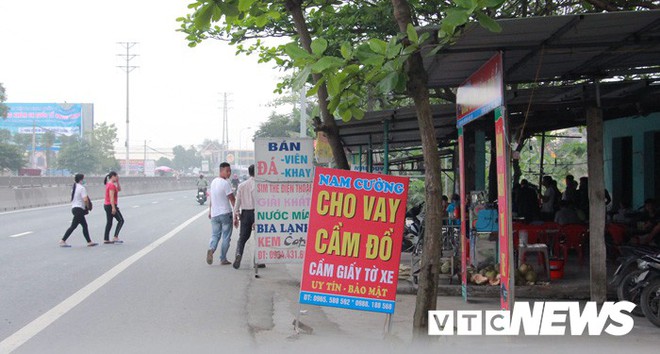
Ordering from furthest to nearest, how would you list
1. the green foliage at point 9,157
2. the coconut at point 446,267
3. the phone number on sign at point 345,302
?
1. the green foliage at point 9,157
2. the coconut at point 446,267
3. the phone number on sign at point 345,302

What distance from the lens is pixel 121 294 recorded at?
9.98 metres

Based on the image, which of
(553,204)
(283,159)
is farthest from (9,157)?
(283,159)

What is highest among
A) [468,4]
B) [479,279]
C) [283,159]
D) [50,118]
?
[50,118]

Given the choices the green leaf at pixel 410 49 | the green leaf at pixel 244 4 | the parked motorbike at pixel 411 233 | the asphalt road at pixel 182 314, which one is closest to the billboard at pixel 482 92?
the green leaf at pixel 410 49

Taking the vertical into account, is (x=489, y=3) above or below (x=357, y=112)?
above

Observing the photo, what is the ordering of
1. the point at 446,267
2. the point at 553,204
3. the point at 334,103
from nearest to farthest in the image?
1. the point at 334,103
2. the point at 446,267
3. the point at 553,204

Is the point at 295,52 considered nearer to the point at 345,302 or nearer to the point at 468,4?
the point at 468,4

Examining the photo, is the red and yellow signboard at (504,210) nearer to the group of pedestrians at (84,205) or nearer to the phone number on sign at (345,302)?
the phone number on sign at (345,302)

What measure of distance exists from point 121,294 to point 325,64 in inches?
226

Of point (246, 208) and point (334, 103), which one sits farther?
point (246, 208)

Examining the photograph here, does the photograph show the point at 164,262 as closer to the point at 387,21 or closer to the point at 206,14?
the point at 387,21

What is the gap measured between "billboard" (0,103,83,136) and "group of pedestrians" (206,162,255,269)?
66.8 meters

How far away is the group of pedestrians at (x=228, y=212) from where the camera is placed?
41.2 ft

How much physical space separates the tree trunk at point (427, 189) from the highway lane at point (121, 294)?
1937 mm
